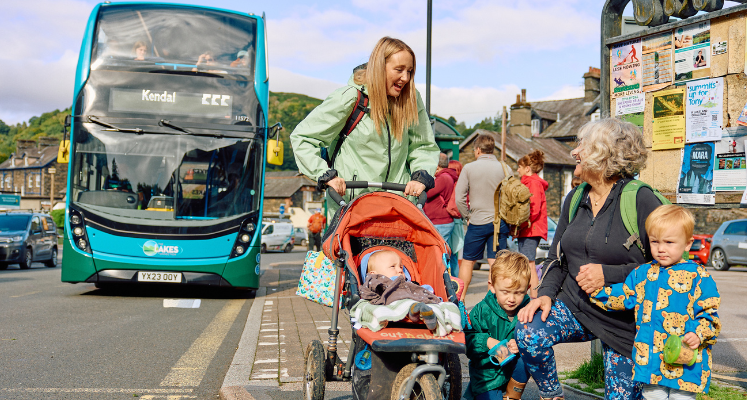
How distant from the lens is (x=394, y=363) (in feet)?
10.2

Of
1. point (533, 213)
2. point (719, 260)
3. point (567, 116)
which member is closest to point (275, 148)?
point (533, 213)

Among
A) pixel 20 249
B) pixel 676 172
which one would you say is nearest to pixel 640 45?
pixel 676 172

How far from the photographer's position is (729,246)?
21.1 m

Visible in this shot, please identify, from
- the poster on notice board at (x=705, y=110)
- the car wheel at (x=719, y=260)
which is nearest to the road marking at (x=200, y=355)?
the poster on notice board at (x=705, y=110)

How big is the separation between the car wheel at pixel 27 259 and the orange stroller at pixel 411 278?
2014 centimetres

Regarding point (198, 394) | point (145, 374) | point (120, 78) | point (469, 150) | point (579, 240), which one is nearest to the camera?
point (579, 240)

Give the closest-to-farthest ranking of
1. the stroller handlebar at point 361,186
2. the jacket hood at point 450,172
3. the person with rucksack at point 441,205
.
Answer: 1. the stroller handlebar at point 361,186
2. the person with rucksack at point 441,205
3. the jacket hood at point 450,172

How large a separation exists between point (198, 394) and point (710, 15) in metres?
4.25

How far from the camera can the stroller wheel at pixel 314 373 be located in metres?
3.68

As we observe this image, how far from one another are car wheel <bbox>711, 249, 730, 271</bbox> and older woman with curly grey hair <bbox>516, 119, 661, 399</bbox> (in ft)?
67.0

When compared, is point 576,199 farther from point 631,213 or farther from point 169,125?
point 169,125

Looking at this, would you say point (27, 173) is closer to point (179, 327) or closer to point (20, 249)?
point (20, 249)

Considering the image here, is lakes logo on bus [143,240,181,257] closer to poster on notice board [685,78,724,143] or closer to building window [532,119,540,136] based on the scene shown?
poster on notice board [685,78,724,143]

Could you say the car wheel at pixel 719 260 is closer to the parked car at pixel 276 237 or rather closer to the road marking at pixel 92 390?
the road marking at pixel 92 390
